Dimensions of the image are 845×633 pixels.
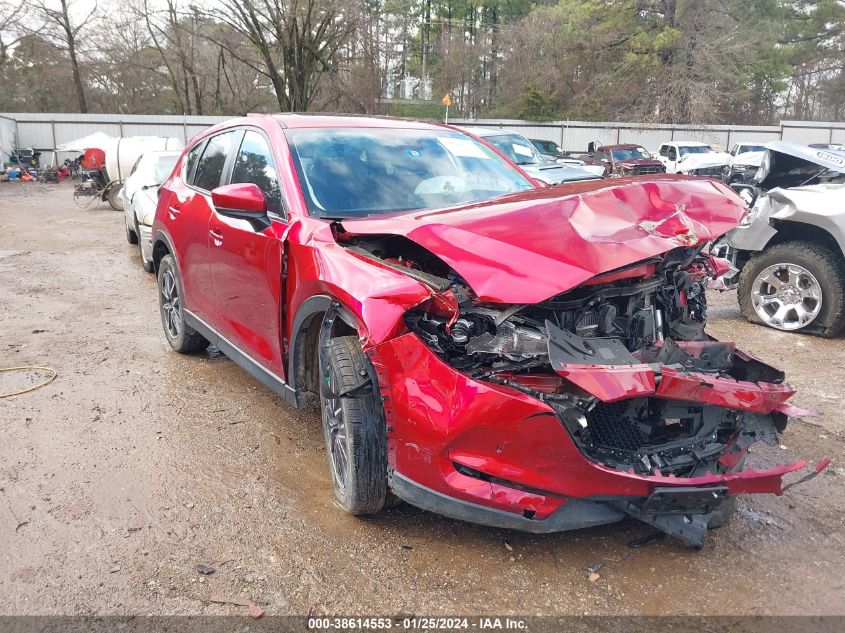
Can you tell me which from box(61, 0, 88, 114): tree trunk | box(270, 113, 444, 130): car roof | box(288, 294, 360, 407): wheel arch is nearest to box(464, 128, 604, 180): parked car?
box(270, 113, 444, 130): car roof

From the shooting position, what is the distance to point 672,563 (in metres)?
2.69

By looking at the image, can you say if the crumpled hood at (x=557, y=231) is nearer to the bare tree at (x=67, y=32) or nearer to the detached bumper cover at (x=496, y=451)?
the detached bumper cover at (x=496, y=451)

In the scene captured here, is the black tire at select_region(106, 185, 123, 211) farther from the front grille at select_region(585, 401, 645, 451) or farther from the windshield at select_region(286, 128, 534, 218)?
the front grille at select_region(585, 401, 645, 451)

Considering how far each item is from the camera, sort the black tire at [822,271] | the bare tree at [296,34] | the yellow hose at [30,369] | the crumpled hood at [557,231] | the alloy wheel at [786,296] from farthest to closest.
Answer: the bare tree at [296,34] < the alloy wheel at [786,296] < the black tire at [822,271] < the yellow hose at [30,369] < the crumpled hood at [557,231]

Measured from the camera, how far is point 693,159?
21.5 meters

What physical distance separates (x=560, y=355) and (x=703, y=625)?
3.52ft

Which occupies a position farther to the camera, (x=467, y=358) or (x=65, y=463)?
(x=65, y=463)

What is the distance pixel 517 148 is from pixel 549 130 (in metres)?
20.9

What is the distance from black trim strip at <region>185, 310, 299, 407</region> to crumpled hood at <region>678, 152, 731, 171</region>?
770 inches

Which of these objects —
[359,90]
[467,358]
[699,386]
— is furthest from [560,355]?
[359,90]

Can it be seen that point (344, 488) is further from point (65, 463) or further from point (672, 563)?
point (65, 463)

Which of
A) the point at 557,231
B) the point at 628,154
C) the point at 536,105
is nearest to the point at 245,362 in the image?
the point at 557,231

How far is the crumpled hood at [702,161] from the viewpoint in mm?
21039

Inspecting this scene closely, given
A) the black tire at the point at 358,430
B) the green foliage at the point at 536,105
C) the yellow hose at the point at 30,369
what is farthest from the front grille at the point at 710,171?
the black tire at the point at 358,430
